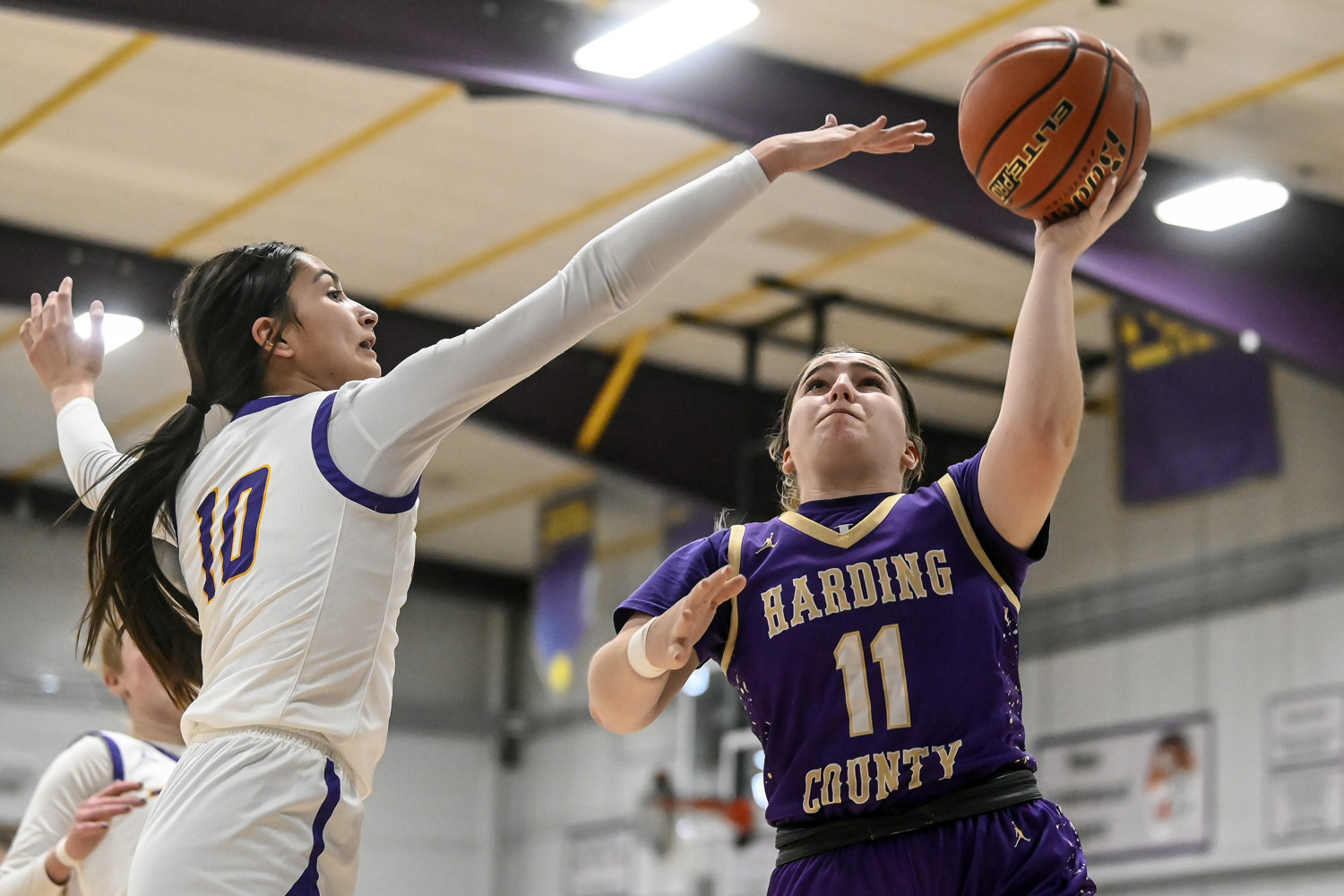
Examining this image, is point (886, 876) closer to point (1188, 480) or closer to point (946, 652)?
point (946, 652)

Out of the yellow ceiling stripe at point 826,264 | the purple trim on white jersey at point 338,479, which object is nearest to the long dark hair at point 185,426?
the purple trim on white jersey at point 338,479

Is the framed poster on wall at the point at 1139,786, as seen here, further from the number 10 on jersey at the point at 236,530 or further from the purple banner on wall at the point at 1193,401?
the number 10 on jersey at the point at 236,530

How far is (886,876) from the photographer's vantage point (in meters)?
2.92

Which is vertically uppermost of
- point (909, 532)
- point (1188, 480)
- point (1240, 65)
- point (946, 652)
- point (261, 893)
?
point (1240, 65)

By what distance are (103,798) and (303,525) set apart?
80.1 inches

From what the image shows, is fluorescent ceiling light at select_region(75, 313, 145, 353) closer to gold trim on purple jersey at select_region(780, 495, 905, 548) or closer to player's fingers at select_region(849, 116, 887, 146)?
gold trim on purple jersey at select_region(780, 495, 905, 548)

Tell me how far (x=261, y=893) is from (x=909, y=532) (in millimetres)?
1313

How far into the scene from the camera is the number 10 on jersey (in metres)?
2.90

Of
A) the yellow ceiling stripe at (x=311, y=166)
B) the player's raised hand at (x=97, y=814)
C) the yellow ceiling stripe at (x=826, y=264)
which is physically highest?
the yellow ceiling stripe at (x=311, y=166)

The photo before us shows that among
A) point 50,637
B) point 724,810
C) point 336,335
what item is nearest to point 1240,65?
point 724,810

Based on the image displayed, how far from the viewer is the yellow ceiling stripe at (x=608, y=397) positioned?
14.5 m

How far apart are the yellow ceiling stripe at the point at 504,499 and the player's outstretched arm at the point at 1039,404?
13.9 m

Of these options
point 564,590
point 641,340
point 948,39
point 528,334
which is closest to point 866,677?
point 528,334

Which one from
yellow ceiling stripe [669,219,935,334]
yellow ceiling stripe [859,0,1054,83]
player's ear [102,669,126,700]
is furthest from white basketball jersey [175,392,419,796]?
yellow ceiling stripe [669,219,935,334]
